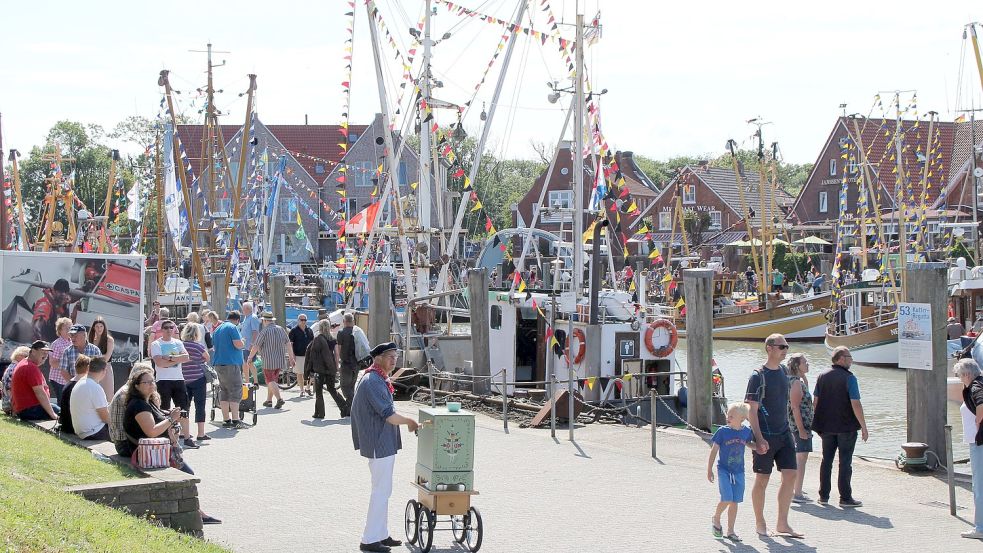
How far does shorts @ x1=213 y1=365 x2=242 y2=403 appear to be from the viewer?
16297 millimetres

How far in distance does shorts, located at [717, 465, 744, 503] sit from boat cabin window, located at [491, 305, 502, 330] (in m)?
14.1

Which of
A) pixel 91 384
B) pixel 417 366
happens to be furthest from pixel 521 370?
pixel 91 384

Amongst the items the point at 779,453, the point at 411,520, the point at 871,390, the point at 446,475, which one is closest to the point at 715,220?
the point at 871,390

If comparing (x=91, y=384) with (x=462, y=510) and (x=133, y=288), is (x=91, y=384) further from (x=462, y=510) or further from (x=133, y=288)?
(x=133, y=288)

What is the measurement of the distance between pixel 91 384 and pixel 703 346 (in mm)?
8694

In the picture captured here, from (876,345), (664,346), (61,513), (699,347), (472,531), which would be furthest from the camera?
(876,345)

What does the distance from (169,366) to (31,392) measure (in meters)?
1.64

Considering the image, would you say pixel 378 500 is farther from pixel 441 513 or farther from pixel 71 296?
pixel 71 296

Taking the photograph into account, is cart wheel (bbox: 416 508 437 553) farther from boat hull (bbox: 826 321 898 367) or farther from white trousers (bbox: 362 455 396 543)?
boat hull (bbox: 826 321 898 367)

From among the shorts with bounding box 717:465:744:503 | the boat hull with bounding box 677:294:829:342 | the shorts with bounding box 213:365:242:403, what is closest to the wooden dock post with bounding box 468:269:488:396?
the shorts with bounding box 213:365:242:403

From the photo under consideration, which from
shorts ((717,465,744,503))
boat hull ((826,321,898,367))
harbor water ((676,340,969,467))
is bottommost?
harbor water ((676,340,969,467))

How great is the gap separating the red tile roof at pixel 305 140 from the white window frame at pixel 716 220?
2328cm

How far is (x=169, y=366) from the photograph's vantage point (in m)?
14.1

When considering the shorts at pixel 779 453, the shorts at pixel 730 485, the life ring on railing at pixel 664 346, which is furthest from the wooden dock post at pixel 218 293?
the shorts at pixel 730 485
